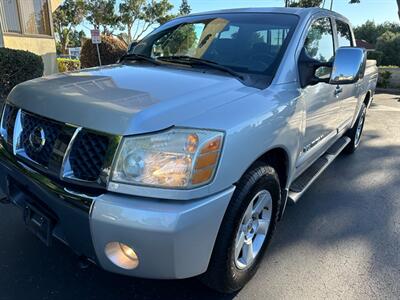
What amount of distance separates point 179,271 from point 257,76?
148 centimetres

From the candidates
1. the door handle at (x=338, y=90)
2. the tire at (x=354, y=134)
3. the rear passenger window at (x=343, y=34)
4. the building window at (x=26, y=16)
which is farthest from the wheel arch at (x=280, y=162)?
the building window at (x=26, y=16)

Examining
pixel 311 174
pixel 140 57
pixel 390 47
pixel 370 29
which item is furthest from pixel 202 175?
pixel 370 29

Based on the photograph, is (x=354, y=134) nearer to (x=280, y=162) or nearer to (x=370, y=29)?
(x=280, y=162)

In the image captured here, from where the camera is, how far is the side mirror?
2.71m

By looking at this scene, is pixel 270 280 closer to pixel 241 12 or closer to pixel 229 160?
pixel 229 160

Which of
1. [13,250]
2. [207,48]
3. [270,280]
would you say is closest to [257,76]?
[207,48]

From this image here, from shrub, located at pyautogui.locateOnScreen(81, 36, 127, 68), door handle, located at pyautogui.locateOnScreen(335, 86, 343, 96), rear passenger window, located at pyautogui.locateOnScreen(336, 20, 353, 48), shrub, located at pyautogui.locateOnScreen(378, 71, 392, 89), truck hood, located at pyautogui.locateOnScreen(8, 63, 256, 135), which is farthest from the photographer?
shrub, located at pyautogui.locateOnScreen(81, 36, 127, 68)

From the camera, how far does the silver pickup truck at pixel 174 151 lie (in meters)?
1.78

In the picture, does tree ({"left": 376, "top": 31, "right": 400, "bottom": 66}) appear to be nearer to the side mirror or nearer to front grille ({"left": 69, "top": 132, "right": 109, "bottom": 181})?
the side mirror

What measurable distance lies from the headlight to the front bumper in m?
0.10

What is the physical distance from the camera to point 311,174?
356cm

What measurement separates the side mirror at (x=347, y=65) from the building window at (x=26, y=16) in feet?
36.8

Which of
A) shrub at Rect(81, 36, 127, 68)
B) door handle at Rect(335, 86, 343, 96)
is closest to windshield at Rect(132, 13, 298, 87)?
door handle at Rect(335, 86, 343, 96)

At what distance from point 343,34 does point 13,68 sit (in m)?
6.33
